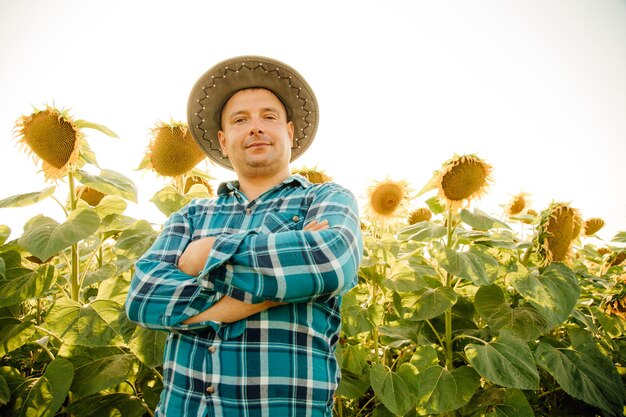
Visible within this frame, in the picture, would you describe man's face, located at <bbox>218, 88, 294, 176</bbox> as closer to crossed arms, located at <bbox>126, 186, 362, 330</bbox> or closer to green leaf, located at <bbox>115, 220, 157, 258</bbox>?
crossed arms, located at <bbox>126, 186, 362, 330</bbox>

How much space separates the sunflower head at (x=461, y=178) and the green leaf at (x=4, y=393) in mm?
3294

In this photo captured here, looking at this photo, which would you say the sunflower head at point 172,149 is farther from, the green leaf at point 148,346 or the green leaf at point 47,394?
the green leaf at point 47,394

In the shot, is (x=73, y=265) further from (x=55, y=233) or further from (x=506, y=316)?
(x=506, y=316)

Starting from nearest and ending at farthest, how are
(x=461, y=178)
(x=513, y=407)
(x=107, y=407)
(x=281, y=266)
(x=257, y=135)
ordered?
1. (x=281, y=266)
2. (x=257, y=135)
3. (x=107, y=407)
4. (x=513, y=407)
5. (x=461, y=178)

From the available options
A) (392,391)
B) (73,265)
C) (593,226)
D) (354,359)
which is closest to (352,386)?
(354,359)

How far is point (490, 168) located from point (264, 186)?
222 cm

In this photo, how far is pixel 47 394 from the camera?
2.11 metres

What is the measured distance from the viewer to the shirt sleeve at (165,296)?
1.52 meters

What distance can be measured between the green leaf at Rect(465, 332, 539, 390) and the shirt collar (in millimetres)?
1535

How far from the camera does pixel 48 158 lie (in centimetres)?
245

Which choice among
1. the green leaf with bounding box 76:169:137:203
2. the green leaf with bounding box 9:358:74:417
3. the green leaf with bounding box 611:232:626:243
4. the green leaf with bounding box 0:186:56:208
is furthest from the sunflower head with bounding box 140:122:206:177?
the green leaf with bounding box 611:232:626:243

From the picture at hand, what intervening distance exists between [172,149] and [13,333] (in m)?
1.50

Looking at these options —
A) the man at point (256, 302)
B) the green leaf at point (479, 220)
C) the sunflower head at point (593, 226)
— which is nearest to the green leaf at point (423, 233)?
the green leaf at point (479, 220)

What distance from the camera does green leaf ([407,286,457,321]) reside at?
2.53 meters
